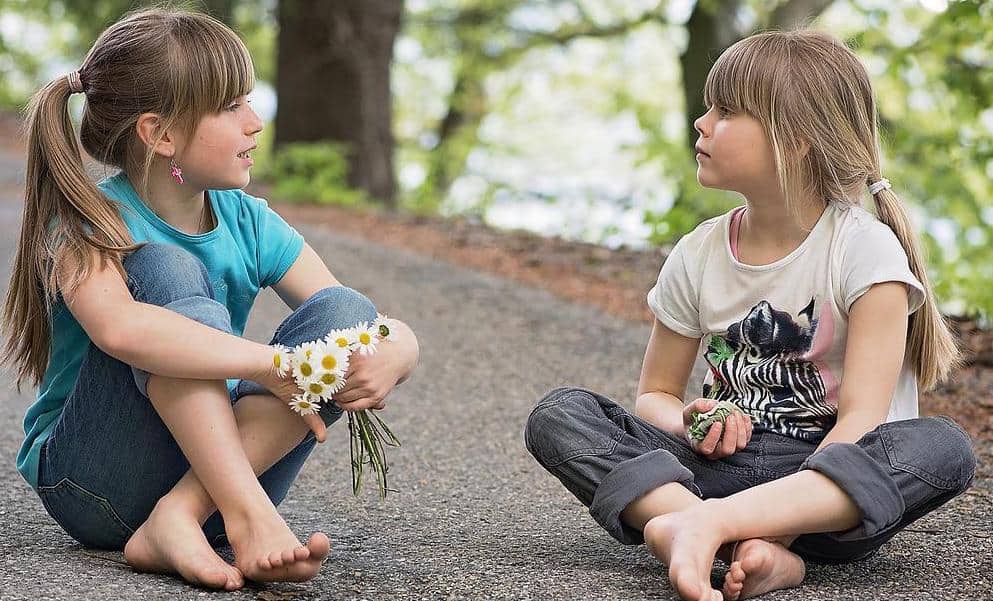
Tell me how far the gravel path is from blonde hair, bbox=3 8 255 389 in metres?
0.47

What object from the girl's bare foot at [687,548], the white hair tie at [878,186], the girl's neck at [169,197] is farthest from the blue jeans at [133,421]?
the white hair tie at [878,186]

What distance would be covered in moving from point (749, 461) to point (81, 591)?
4.04 feet

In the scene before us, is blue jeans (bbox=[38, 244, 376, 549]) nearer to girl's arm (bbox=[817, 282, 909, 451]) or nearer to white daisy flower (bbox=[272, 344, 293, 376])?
white daisy flower (bbox=[272, 344, 293, 376])

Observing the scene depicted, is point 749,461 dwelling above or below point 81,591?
above

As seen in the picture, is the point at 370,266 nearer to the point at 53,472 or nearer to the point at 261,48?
the point at 53,472

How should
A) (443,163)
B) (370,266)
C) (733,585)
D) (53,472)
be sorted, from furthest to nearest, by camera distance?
(443,163), (370,266), (53,472), (733,585)

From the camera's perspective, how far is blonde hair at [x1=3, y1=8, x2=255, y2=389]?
2.04 meters

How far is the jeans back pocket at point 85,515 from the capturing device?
2.06 m

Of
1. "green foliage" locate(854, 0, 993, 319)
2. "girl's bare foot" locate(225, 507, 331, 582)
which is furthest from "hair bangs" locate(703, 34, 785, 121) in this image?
"green foliage" locate(854, 0, 993, 319)

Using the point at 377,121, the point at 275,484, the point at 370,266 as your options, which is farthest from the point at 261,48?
the point at 275,484

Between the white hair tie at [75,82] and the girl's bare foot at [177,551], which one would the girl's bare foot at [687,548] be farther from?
the white hair tie at [75,82]

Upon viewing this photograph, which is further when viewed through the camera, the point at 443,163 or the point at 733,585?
the point at 443,163

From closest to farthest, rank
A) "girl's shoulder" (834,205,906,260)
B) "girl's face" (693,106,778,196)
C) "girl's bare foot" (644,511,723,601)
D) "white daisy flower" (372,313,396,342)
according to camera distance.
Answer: "girl's bare foot" (644,511,723,601), "white daisy flower" (372,313,396,342), "girl's shoulder" (834,205,906,260), "girl's face" (693,106,778,196)

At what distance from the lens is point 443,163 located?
17000mm
